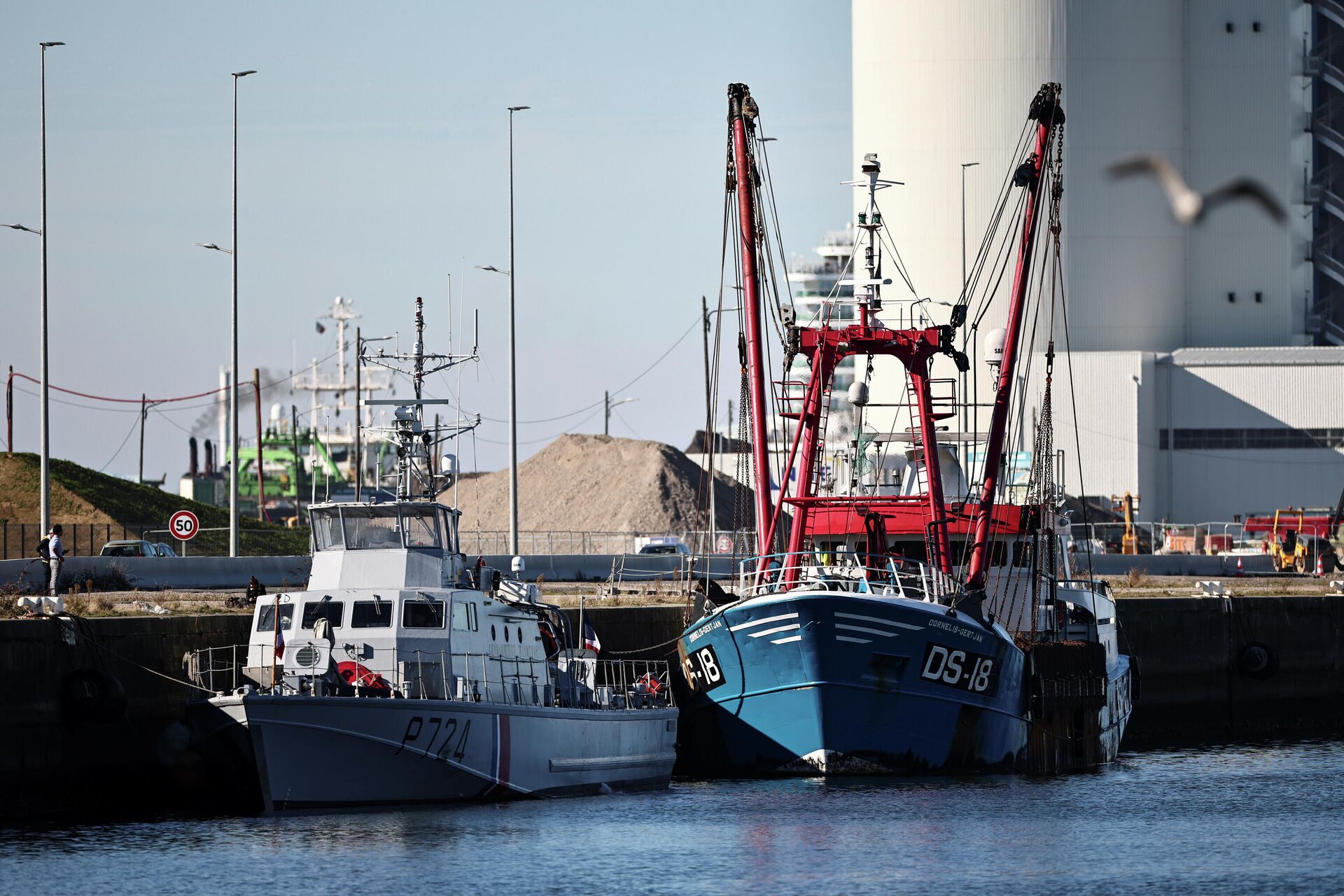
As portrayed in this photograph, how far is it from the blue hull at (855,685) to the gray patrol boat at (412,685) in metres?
1.71

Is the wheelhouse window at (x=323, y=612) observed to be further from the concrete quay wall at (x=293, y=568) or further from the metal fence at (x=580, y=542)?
the metal fence at (x=580, y=542)

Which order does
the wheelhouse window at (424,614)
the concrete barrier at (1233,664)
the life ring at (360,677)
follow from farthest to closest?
the concrete barrier at (1233,664) → the wheelhouse window at (424,614) → the life ring at (360,677)

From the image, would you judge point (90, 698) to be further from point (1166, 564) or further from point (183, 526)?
point (1166, 564)

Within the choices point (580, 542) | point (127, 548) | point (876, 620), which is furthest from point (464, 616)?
point (580, 542)

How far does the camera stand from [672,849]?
29156 mm

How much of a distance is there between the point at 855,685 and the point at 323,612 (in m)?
9.75

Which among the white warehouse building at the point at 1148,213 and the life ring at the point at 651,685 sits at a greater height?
the white warehouse building at the point at 1148,213

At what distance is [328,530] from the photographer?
3434cm

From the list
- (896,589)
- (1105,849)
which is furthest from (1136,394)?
(1105,849)

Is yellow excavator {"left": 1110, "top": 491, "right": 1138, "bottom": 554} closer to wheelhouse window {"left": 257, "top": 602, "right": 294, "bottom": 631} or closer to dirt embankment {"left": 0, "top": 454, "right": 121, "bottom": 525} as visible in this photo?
dirt embankment {"left": 0, "top": 454, "right": 121, "bottom": 525}

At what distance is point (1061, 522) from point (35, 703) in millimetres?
23657

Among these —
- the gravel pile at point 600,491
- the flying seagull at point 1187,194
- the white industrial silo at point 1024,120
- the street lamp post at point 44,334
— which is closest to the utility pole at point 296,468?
the gravel pile at point 600,491

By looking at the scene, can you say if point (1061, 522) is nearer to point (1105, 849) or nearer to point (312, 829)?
point (1105, 849)

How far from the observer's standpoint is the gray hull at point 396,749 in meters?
29.8
